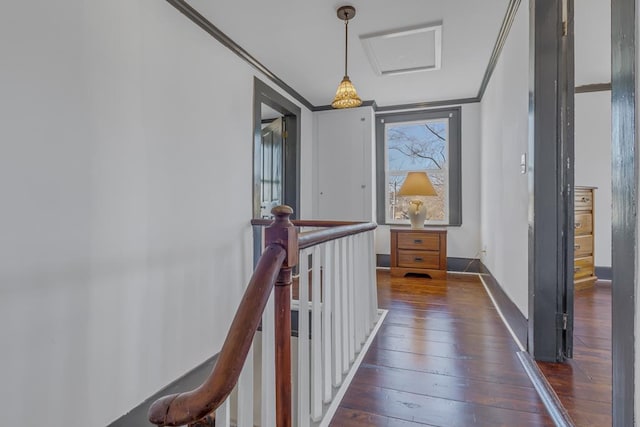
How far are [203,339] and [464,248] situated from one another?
3598mm

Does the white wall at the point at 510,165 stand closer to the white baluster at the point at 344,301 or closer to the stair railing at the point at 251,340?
the white baluster at the point at 344,301

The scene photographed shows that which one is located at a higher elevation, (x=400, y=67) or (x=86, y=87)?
(x=400, y=67)

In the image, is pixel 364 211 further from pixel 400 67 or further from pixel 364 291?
pixel 364 291

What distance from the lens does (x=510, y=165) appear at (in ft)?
8.54

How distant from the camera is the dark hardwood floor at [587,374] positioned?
1460 mm

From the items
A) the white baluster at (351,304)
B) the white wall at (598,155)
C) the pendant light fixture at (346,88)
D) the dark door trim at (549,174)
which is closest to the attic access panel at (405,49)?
the pendant light fixture at (346,88)

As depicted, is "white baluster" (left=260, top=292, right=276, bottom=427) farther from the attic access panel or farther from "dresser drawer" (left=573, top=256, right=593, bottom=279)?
"dresser drawer" (left=573, top=256, right=593, bottom=279)

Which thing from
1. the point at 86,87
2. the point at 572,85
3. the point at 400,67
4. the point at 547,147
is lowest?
the point at 547,147

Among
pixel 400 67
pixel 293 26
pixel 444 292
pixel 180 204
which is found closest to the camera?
pixel 180 204

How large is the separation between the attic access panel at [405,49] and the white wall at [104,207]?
4.39 ft

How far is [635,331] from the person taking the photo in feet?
2.39

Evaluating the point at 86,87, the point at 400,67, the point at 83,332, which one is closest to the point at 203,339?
the point at 83,332

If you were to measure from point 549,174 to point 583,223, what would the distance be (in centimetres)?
219

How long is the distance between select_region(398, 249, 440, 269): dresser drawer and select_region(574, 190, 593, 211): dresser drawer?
1558 millimetres
